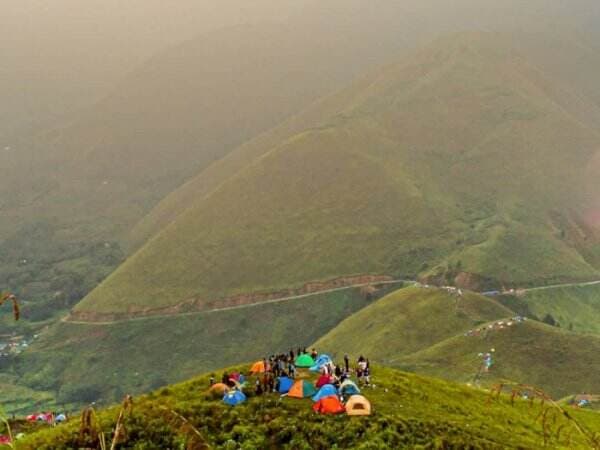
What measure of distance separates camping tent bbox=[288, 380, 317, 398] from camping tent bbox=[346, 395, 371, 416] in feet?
13.4

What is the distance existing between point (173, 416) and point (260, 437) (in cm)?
3438

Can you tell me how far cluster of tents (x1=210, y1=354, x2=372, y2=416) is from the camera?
44094mm

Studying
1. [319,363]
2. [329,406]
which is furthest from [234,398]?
[319,363]

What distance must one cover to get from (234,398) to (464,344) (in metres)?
106

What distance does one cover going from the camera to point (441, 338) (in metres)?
162

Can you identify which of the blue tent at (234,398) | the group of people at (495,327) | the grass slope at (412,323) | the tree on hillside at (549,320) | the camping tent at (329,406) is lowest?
the tree on hillside at (549,320)

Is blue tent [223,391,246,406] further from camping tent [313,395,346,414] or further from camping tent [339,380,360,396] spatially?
camping tent [339,380,360,396]

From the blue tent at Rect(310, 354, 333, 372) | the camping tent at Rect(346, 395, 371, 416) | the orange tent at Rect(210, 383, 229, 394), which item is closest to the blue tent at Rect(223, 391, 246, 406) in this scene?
the orange tent at Rect(210, 383, 229, 394)

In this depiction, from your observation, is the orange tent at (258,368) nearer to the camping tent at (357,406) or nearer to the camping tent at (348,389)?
the camping tent at (348,389)

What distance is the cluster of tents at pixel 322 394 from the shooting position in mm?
44094

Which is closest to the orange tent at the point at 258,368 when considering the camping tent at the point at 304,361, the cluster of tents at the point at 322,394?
the camping tent at the point at 304,361

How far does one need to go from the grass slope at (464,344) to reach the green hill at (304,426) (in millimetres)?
68482

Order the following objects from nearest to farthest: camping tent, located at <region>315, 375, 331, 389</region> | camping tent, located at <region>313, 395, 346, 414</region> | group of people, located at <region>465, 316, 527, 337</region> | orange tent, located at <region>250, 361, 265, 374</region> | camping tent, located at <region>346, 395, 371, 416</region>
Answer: camping tent, located at <region>346, 395, 371, 416</region> → camping tent, located at <region>313, 395, 346, 414</region> → camping tent, located at <region>315, 375, 331, 389</region> → orange tent, located at <region>250, 361, 265, 374</region> → group of people, located at <region>465, 316, 527, 337</region>

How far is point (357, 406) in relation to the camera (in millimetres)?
44188
